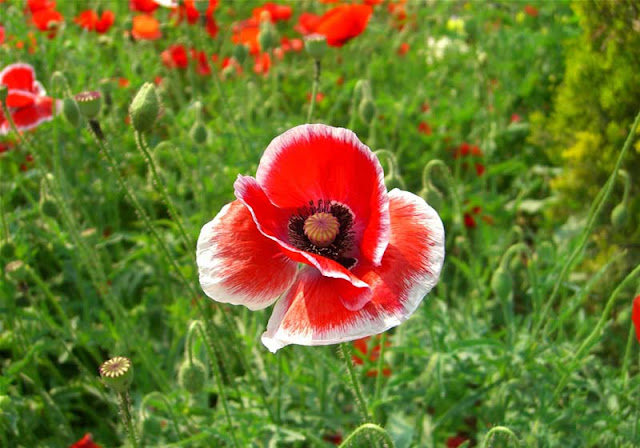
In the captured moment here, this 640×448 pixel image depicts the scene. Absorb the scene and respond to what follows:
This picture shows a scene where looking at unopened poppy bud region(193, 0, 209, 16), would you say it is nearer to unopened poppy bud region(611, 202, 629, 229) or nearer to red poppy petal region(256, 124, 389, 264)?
red poppy petal region(256, 124, 389, 264)

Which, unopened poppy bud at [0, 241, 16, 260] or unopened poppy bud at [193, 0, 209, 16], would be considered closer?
unopened poppy bud at [0, 241, 16, 260]

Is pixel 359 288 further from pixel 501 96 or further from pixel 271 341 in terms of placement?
pixel 501 96

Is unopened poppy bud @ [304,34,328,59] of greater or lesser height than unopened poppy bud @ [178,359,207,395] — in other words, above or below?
above

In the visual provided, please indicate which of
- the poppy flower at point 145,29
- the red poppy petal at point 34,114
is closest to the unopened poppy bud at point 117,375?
the red poppy petal at point 34,114

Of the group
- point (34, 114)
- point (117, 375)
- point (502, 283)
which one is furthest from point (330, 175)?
point (34, 114)

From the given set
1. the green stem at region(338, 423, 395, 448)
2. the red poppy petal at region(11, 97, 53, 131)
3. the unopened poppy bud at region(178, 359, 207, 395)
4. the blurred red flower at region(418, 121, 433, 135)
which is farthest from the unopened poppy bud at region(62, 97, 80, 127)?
the blurred red flower at region(418, 121, 433, 135)

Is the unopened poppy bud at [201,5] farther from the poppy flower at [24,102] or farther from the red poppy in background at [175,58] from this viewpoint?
the red poppy in background at [175,58]

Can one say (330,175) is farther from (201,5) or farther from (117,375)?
(201,5)
